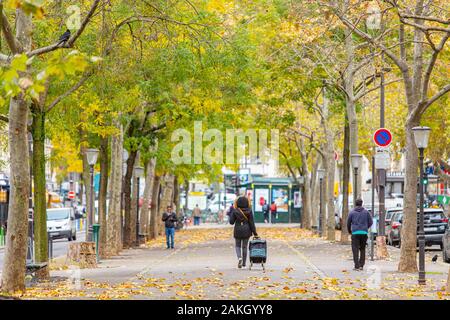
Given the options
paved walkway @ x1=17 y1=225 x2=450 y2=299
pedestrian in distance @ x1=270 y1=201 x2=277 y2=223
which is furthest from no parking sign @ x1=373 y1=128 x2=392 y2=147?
pedestrian in distance @ x1=270 y1=201 x2=277 y2=223

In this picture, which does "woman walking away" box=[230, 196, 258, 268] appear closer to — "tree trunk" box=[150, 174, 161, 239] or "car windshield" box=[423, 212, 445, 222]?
"car windshield" box=[423, 212, 445, 222]

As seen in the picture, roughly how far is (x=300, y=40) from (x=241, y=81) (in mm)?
2848

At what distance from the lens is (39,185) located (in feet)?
75.1

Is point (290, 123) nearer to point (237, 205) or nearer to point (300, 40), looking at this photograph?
point (300, 40)

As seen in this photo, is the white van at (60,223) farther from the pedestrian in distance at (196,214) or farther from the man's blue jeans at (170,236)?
the pedestrian in distance at (196,214)

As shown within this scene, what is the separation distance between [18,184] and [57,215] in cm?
3560

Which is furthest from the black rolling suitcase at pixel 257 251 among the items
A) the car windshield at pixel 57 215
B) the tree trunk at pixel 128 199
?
the car windshield at pixel 57 215

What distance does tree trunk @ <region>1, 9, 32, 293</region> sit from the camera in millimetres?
18594

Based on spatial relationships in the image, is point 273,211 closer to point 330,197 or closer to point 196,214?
point 196,214

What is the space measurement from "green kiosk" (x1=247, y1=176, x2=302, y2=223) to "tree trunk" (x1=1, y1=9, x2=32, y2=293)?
60.4m

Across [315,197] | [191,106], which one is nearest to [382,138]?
[191,106]

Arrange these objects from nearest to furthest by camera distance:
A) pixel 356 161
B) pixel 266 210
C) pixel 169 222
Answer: pixel 356 161
pixel 169 222
pixel 266 210

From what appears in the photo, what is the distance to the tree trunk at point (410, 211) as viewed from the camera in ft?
81.6
